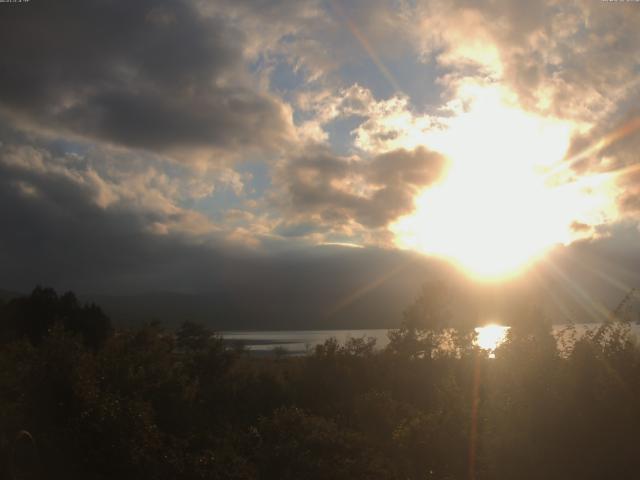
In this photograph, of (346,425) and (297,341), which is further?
(297,341)

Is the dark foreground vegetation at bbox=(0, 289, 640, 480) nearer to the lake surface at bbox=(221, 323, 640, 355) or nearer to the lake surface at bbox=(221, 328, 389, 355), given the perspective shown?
the lake surface at bbox=(221, 323, 640, 355)

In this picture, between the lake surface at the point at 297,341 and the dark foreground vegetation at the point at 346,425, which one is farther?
the lake surface at the point at 297,341

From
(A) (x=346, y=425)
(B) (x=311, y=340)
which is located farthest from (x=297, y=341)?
(A) (x=346, y=425)

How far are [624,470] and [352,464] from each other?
19.5ft

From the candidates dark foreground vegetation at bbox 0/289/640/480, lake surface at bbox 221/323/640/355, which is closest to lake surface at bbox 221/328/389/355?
lake surface at bbox 221/323/640/355

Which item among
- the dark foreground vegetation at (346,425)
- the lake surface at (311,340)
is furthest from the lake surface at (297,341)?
the dark foreground vegetation at (346,425)

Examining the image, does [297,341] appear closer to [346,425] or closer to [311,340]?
[311,340]

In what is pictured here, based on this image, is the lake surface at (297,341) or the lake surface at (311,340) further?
the lake surface at (297,341)

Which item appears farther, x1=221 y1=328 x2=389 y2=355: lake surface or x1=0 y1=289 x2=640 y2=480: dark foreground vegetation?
x1=221 y1=328 x2=389 y2=355: lake surface

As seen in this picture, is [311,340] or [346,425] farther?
[311,340]

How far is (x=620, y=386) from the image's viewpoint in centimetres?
1544

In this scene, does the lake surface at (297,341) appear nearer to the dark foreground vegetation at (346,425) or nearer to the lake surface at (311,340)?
the lake surface at (311,340)

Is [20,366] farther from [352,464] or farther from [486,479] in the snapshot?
[486,479]

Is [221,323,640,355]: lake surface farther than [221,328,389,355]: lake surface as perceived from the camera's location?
No
